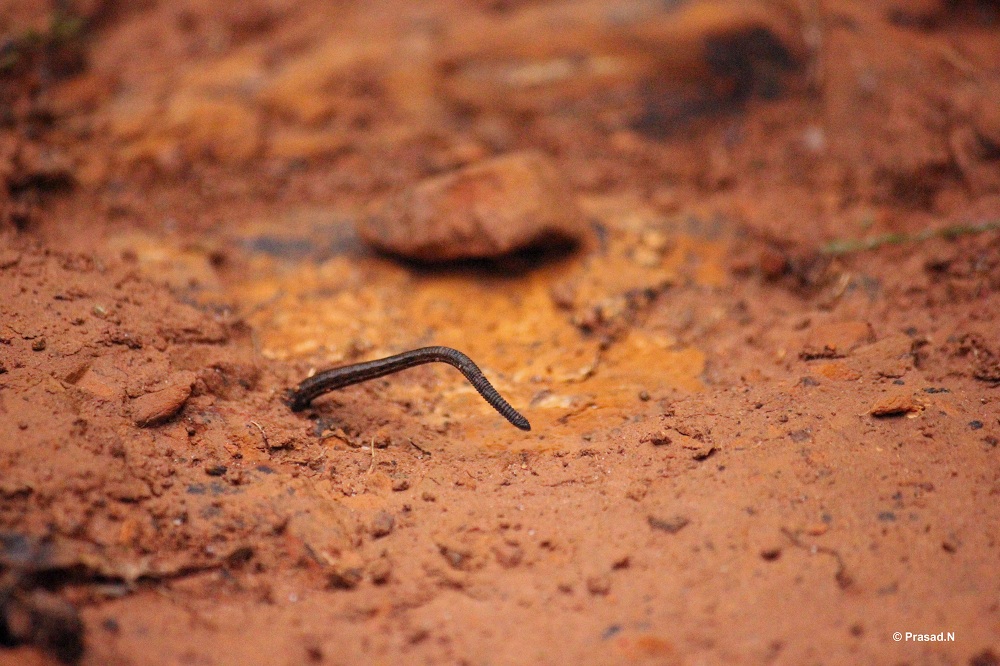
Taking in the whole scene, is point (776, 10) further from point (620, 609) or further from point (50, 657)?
point (50, 657)

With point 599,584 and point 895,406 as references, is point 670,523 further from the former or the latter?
point 895,406

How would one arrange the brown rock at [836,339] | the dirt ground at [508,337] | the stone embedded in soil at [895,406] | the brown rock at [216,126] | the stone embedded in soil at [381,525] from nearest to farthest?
1. the dirt ground at [508,337]
2. the stone embedded in soil at [381,525]
3. the stone embedded in soil at [895,406]
4. the brown rock at [836,339]
5. the brown rock at [216,126]

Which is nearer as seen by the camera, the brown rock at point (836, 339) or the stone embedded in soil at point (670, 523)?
the stone embedded in soil at point (670, 523)

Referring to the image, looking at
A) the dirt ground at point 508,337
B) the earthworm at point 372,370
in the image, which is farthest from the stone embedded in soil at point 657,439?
the earthworm at point 372,370

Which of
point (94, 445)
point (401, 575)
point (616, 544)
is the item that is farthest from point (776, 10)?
point (94, 445)

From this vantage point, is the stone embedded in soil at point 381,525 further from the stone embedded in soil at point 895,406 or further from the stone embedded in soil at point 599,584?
the stone embedded in soil at point 895,406

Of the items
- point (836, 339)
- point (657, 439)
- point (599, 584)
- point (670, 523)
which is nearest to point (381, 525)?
point (599, 584)
